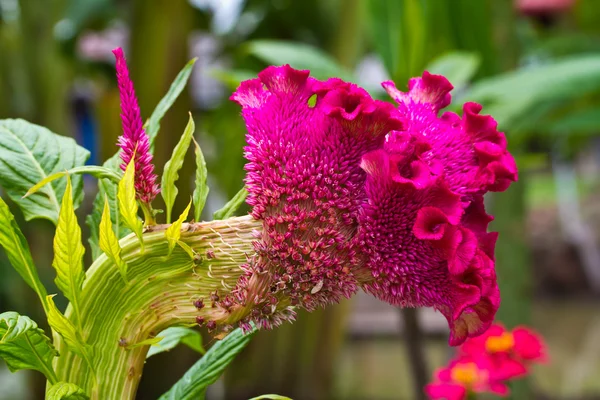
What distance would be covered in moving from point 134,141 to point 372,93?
615mm

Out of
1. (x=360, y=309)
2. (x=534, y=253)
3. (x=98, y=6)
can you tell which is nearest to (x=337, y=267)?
(x=98, y=6)

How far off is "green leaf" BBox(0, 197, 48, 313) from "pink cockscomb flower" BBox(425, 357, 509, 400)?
20.3 inches

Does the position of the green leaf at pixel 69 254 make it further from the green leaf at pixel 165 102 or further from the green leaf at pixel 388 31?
the green leaf at pixel 388 31

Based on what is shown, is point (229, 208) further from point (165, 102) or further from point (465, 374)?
point (465, 374)

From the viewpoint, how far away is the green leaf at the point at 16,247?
12.7 inches

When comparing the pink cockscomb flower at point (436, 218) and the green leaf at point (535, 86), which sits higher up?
the green leaf at point (535, 86)

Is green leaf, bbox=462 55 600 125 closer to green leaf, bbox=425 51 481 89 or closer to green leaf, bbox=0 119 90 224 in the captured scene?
green leaf, bbox=425 51 481 89

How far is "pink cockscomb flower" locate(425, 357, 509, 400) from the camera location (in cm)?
75

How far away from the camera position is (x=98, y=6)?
1798mm

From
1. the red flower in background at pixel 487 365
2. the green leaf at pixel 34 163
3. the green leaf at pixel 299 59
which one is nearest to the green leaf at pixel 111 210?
the green leaf at pixel 34 163

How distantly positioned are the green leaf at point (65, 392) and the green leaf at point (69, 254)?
36 millimetres

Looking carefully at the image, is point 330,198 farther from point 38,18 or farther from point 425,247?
point 38,18

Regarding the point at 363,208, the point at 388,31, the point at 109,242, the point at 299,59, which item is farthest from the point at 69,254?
the point at 388,31

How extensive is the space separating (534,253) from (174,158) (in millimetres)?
3464
